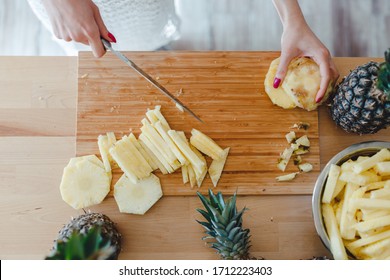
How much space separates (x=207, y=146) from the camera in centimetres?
157

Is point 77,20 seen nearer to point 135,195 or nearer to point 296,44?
point 135,195

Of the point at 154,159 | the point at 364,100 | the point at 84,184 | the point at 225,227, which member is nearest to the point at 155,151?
the point at 154,159

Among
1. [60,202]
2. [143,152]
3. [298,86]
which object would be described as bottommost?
[60,202]

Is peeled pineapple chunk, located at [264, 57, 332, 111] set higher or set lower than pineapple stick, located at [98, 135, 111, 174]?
higher

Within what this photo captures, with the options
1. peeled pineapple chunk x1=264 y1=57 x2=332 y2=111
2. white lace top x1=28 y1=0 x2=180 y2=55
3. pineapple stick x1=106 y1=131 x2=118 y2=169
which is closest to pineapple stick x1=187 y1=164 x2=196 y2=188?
pineapple stick x1=106 y1=131 x2=118 y2=169

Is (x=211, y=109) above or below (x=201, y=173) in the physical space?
above

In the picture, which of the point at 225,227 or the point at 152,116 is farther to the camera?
the point at 152,116

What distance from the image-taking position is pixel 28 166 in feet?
5.27

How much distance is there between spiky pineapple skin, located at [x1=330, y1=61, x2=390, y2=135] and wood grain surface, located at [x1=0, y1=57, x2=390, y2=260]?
16 cm

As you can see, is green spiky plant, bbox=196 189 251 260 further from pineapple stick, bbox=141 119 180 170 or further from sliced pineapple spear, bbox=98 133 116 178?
sliced pineapple spear, bbox=98 133 116 178

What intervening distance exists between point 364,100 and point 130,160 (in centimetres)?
77

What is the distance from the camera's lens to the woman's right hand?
141cm

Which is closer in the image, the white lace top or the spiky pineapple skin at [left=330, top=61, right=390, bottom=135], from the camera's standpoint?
the spiky pineapple skin at [left=330, top=61, right=390, bottom=135]

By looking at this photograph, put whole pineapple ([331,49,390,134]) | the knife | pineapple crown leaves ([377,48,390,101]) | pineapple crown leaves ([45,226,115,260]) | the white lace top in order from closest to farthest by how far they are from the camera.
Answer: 1. pineapple crown leaves ([45,226,115,260])
2. pineapple crown leaves ([377,48,390,101])
3. whole pineapple ([331,49,390,134])
4. the knife
5. the white lace top
